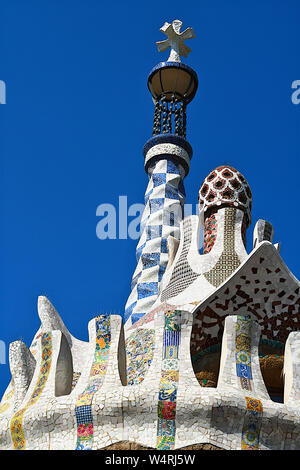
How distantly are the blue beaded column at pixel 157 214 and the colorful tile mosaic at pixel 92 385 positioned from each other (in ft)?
12.5

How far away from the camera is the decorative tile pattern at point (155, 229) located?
34.4ft

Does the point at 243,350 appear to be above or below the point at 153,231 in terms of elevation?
below

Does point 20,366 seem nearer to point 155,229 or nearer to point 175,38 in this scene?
point 155,229

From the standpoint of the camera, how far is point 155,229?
37.0 feet

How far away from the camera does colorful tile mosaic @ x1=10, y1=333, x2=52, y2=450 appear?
5.92m

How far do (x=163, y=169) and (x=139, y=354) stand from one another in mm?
5771

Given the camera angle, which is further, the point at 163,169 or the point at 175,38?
the point at 175,38

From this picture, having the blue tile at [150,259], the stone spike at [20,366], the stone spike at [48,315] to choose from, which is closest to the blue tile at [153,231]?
the blue tile at [150,259]

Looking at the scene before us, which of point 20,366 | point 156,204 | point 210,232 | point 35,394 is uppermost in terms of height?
point 156,204

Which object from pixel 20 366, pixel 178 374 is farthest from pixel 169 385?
pixel 20 366

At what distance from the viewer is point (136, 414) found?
5.61 metres

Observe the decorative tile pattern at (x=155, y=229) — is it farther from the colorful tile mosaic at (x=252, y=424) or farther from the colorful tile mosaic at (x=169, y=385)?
the colorful tile mosaic at (x=252, y=424)

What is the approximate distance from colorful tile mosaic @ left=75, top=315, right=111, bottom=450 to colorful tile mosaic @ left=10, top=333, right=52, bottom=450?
1.49 feet

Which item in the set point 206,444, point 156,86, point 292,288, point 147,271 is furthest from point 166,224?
point 206,444
